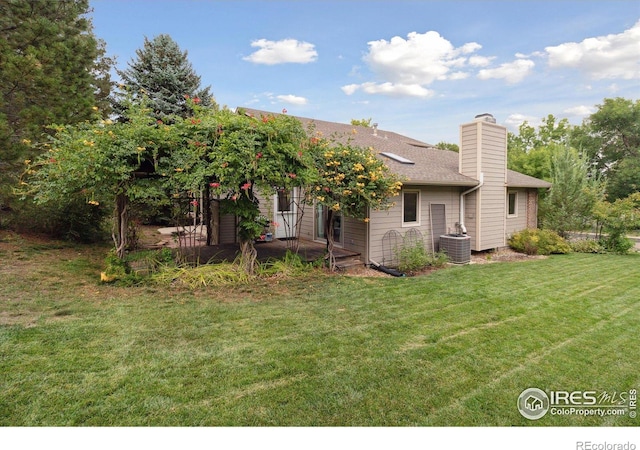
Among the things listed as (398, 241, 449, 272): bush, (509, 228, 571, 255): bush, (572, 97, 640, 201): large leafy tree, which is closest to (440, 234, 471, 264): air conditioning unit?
(398, 241, 449, 272): bush

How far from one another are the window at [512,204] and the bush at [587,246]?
88.7 inches

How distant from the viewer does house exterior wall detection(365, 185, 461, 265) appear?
802 centimetres

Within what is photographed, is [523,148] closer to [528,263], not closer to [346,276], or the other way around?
[528,263]

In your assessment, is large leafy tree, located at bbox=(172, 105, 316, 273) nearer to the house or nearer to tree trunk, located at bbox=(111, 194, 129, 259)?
tree trunk, located at bbox=(111, 194, 129, 259)

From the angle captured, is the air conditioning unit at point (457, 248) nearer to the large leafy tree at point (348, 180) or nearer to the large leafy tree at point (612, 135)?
the large leafy tree at point (348, 180)

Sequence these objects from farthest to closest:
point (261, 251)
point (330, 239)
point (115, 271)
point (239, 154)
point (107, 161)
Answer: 1. point (261, 251)
2. point (330, 239)
3. point (115, 271)
4. point (239, 154)
5. point (107, 161)

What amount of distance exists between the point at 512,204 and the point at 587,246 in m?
2.96

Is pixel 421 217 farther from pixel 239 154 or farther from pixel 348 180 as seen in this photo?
pixel 239 154

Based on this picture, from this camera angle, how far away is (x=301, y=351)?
344 centimetres

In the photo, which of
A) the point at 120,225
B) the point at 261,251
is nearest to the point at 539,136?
the point at 261,251

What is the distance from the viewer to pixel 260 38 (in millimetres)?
9258

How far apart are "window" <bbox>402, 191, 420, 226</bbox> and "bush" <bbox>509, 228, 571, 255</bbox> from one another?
447cm

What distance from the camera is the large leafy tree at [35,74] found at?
733cm

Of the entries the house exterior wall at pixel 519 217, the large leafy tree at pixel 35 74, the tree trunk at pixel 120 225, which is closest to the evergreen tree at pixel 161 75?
the large leafy tree at pixel 35 74
